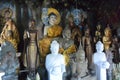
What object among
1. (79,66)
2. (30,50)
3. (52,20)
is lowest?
(79,66)

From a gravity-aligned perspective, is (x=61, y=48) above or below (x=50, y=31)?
below

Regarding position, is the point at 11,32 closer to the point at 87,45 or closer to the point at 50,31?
the point at 50,31

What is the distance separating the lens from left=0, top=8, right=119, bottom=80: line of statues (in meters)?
2.30

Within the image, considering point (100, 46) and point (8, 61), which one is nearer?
point (8, 61)

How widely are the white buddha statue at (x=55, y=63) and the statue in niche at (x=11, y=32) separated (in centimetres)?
25

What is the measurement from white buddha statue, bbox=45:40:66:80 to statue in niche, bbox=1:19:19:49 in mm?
250

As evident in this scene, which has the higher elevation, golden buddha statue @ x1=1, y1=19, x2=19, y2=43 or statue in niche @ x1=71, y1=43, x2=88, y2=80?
golden buddha statue @ x1=1, y1=19, x2=19, y2=43

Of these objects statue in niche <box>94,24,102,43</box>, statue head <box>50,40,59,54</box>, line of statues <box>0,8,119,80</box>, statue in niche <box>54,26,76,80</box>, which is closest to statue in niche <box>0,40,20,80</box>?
line of statues <box>0,8,119,80</box>

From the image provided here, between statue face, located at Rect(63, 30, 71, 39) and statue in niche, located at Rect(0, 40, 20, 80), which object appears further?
statue face, located at Rect(63, 30, 71, 39)

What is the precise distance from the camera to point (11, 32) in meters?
2.38

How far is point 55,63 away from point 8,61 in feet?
0.95

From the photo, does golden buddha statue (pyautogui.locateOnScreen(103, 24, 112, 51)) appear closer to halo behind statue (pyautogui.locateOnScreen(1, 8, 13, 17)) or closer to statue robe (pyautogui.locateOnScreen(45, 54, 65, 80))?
statue robe (pyautogui.locateOnScreen(45, 54, 65, 80))

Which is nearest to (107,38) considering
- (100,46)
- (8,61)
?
(100,46)

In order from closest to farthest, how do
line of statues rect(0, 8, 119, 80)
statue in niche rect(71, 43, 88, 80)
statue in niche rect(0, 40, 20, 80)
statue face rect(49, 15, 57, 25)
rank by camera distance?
1. statue in niche rect(0, 40, 20, 80)
2. line of statues rect(0, 8, 119, 80)
3. statue in niche rect(71, 43, 88, 80)
4. statue face rect(49, 15, 57, 25)
